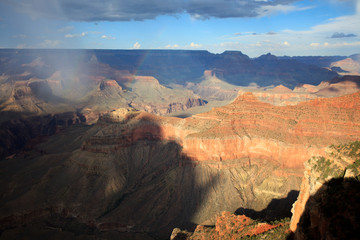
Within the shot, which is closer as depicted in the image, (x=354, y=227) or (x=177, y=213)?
→ (x=354, y=227)

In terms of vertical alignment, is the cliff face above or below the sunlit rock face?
above

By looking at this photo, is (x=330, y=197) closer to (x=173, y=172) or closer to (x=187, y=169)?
(x=187, y=169)

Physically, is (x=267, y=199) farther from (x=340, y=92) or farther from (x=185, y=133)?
(x=340, y=92)

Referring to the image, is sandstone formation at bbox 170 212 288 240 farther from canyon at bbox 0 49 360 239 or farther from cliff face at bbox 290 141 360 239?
canyon at bbox 0 49 360 239

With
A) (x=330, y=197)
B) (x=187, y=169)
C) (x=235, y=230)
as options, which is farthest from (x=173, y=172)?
(x=330, y=197)

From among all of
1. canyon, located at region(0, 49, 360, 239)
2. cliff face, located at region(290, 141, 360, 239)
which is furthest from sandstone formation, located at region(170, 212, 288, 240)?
canyon, located at region(0, 49, 360, 239)

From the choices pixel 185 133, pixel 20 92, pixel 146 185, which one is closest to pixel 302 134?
pixel 185 133

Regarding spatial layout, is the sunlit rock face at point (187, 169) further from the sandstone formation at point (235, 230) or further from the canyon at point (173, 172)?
the sandstone formation at point (235, 230)

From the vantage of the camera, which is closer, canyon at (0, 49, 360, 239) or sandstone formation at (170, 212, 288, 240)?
sandstone formation at (170, 212, 288, 240)

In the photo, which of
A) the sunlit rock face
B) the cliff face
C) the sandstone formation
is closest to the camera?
the cliff face
